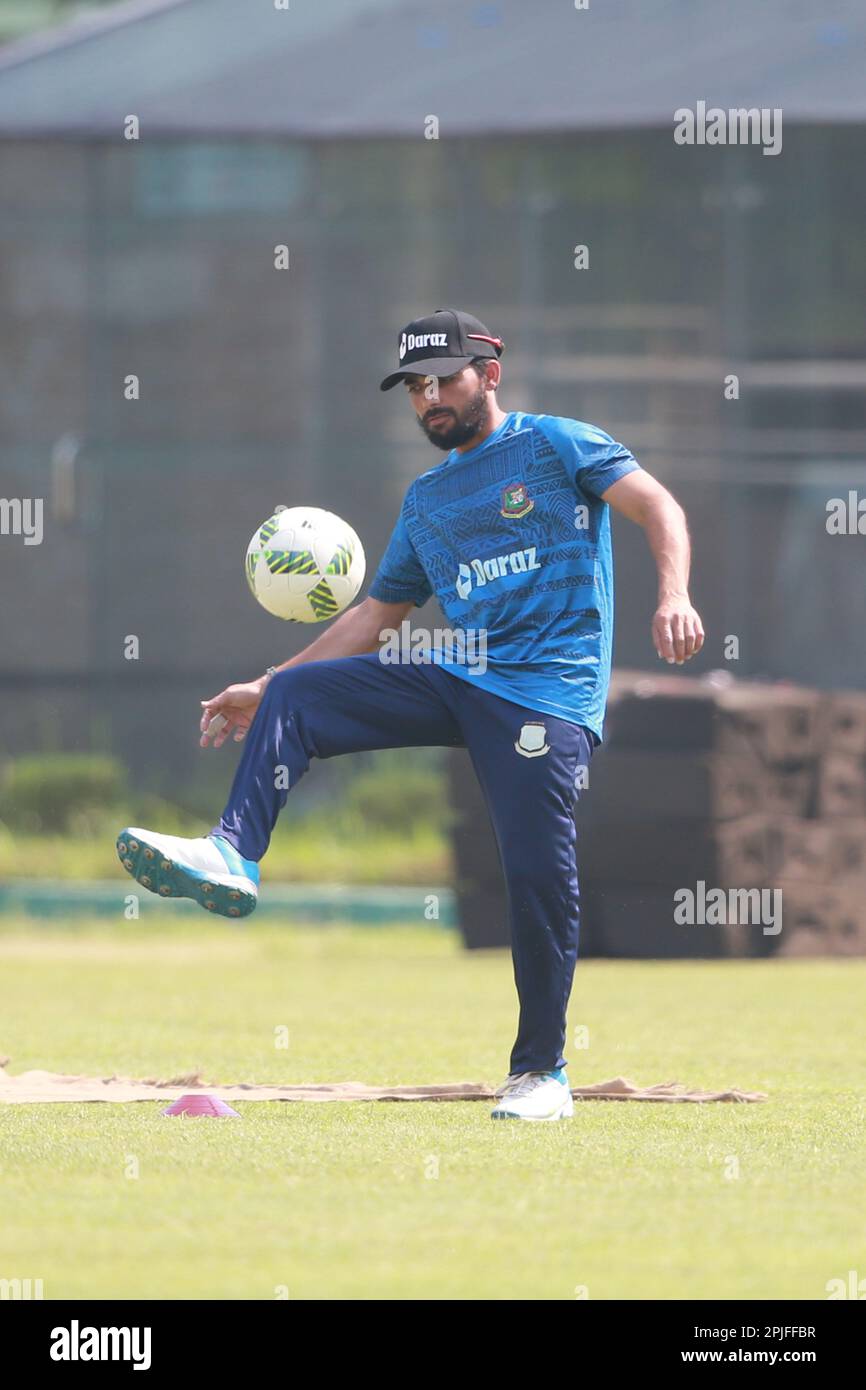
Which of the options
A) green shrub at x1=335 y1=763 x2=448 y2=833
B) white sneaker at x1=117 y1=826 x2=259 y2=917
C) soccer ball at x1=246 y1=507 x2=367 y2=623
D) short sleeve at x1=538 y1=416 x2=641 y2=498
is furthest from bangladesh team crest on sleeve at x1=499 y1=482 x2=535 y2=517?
green shrub at x1=335 y1=763 x2=448 y2=833

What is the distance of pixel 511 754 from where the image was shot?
6.86 metres

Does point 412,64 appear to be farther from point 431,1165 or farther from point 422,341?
point 431,1165

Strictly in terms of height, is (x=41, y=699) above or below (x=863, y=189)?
below

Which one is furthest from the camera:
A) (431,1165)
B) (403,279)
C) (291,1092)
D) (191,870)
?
(403,279)

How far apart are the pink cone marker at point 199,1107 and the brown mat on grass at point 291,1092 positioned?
0.27 metres

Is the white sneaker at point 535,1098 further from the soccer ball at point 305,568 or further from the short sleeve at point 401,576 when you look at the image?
the soccer ball at point 305,568

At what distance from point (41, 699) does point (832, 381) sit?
7.33m

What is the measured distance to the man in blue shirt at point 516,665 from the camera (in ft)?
22.4

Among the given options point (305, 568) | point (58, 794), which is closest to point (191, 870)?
point (305, 568)

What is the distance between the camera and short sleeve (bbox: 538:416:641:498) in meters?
6.91

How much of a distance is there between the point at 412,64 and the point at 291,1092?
14.5 meters

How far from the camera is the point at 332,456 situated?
20328 millimetres
